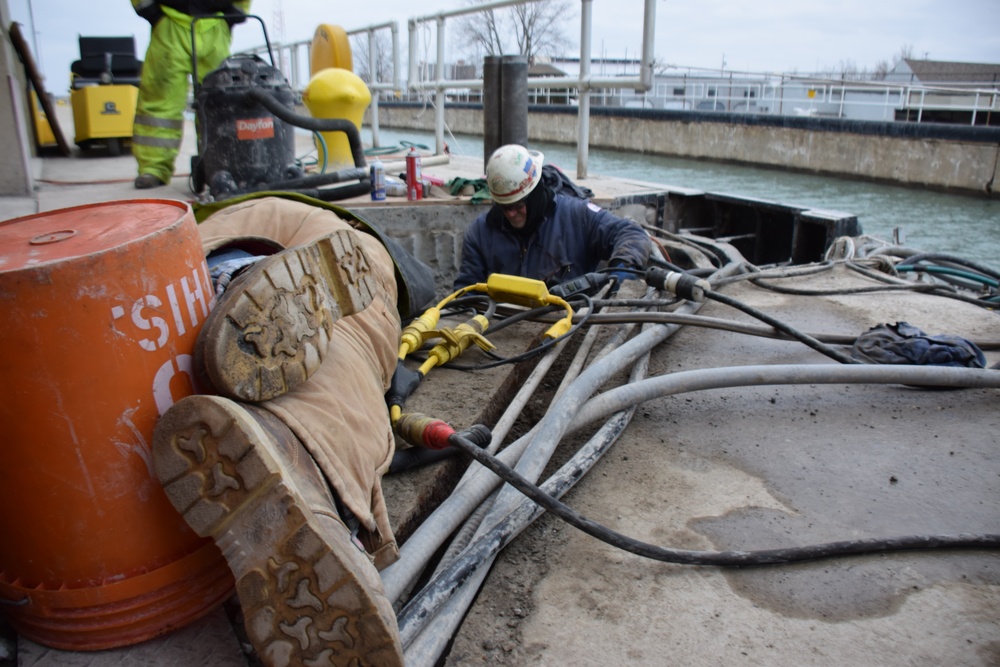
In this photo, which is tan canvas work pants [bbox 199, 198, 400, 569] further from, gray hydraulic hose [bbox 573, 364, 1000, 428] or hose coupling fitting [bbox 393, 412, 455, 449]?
gray hydraulic hose [bbox 573, 364, 1000, 428]

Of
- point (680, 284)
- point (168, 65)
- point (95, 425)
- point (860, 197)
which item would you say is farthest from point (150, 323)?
point (860, 197)

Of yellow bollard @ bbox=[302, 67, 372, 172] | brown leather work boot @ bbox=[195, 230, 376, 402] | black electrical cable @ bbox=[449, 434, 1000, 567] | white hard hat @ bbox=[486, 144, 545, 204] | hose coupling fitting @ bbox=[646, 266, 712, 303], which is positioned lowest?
black electrical cable @ bbox=[449, 434, 1000, 567]

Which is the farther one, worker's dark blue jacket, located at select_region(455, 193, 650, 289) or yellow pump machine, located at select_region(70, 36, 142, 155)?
yellow pump machine, located at select_region(70, 36, 142, 155)

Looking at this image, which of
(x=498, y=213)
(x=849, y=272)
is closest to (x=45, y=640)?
(x=498, y=213)

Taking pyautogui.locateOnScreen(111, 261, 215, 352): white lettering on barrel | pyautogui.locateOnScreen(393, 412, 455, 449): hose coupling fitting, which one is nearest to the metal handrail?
pyautogui.locateOnScreen(393, 412, 455, 449): hose coupling fitting

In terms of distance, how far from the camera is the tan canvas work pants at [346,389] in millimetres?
1390

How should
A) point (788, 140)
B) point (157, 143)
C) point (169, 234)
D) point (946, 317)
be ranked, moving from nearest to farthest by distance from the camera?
point (169, 234), point (946, 317), point (157, 143), point (788, 140)

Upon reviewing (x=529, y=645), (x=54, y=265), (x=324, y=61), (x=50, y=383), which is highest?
(x=324, y=61)

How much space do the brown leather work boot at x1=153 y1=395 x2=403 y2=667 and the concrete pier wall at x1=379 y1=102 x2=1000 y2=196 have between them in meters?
10.8

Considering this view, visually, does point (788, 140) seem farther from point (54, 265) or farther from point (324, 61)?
point (54, 265)

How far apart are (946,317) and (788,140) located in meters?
14.1

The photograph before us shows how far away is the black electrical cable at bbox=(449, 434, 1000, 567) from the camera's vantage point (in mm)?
1574

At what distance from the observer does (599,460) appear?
6.84 feet

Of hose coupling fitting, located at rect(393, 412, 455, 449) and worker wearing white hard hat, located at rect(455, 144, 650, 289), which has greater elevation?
worker wearing white hard hat, located at rect(455, 144, 650, 289)
